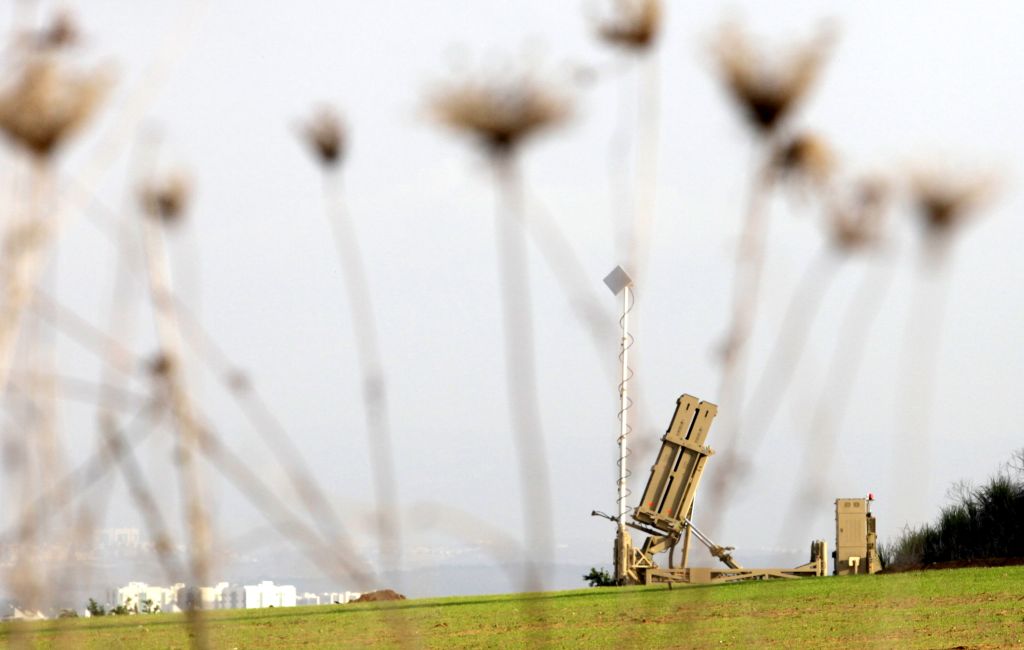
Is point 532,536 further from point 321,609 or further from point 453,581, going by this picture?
point 321,609

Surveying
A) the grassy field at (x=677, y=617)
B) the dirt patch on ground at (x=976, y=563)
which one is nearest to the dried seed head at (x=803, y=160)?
the grassy field at (x=677, y=617)

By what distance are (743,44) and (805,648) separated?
7889 millimetres

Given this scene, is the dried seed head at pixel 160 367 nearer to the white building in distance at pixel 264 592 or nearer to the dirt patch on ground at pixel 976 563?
the white building in distance at pixel 264 592

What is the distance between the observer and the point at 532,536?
4.87 ft

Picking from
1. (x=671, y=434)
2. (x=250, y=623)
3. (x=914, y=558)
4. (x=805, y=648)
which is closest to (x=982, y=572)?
(x=671, y=434)

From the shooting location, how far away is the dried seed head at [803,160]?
1360mm

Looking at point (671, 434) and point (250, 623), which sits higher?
point (671, 434)

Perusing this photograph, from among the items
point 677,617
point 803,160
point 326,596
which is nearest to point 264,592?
point 326,596

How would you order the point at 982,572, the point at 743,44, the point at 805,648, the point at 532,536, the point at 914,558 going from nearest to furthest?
the point at 743,44, the point at 532,536, the point at 914,558, the point at 805,648, the point at 982,572

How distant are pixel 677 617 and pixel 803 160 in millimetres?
6985

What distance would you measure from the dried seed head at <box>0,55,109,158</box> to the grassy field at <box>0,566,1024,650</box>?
21.1 feet

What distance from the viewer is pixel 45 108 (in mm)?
1110

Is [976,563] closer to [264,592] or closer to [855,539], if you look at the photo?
[855,539]

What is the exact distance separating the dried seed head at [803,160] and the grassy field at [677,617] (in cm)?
600
